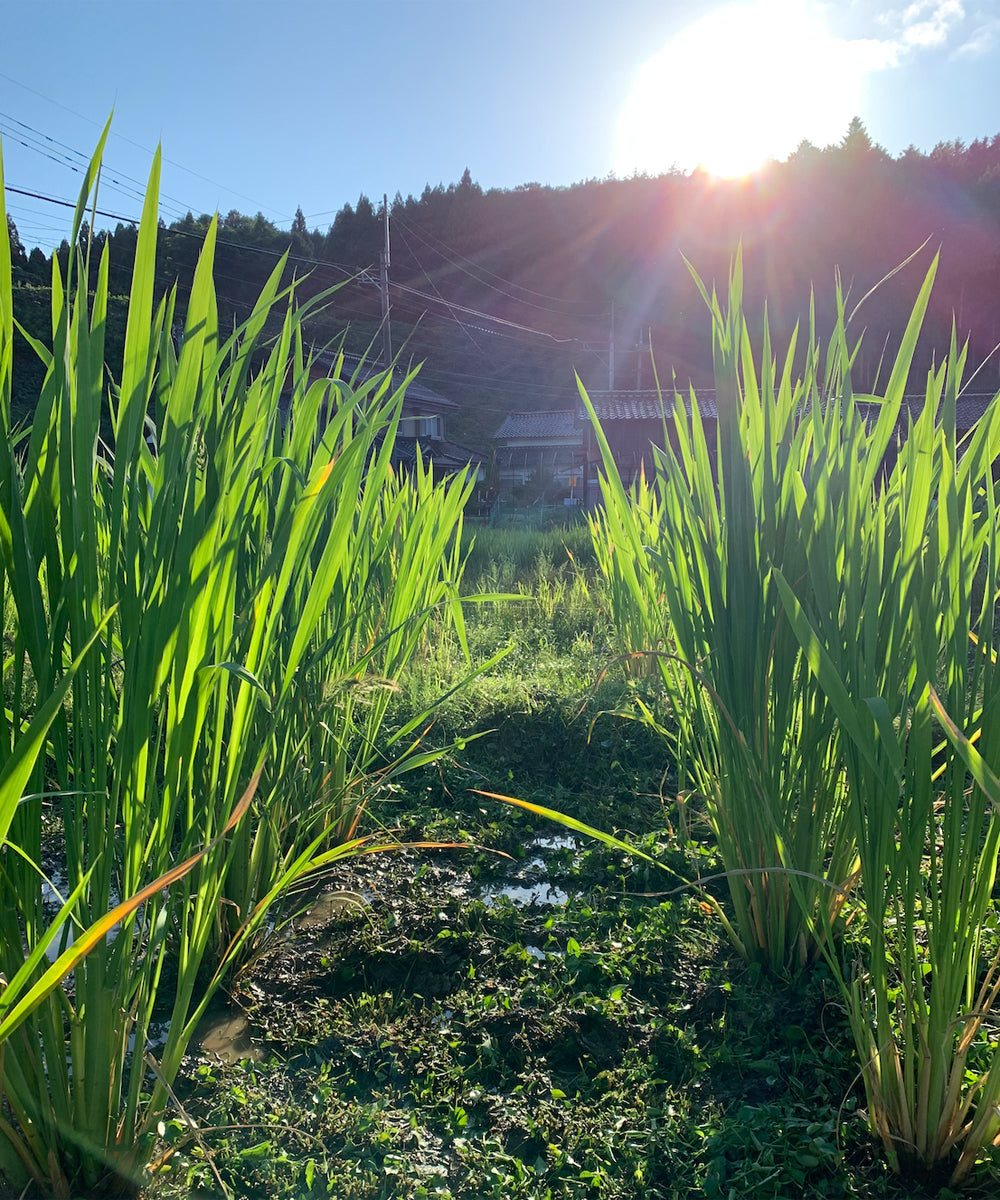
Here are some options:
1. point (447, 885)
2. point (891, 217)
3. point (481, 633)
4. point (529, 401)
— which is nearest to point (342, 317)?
point (529, 401)

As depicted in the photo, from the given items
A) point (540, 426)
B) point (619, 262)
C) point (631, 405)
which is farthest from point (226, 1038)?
point (619, 262)

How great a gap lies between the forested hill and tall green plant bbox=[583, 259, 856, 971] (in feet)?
53.8

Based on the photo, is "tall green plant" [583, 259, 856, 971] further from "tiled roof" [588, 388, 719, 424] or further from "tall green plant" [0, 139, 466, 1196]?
"tiled roof" [588, 388, 719, 424]

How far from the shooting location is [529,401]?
3831 centimetres

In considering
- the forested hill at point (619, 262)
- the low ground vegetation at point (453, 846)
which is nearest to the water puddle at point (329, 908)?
the low ground vegetation at point (453, 846)

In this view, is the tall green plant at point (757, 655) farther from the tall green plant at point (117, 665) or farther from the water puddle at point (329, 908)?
the water puddle at point (329, 908)

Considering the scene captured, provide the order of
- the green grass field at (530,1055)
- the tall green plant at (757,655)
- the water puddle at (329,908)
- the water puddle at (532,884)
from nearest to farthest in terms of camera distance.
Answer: the green grass field at (530,1055) → the tall green plant at (757,655) → the water puddle at (329,908) → the water puddle at (532,884)

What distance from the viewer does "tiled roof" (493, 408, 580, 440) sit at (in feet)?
88.3

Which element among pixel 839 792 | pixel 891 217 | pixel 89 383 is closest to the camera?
pixel 89 383

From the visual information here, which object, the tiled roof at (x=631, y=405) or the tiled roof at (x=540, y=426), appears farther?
the tiled roof at (x=540, y=426)

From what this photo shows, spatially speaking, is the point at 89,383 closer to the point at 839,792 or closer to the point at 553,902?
the point at 839,792

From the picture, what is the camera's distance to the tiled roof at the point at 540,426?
1059 inches

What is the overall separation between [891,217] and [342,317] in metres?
22.2

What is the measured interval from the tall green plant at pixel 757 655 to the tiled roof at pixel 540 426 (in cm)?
2585
